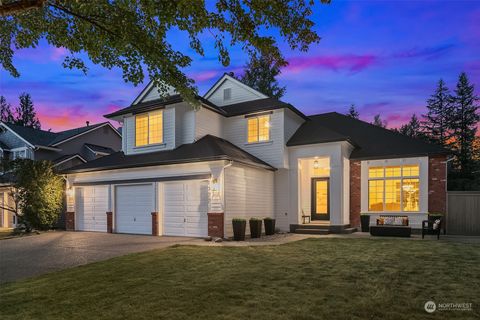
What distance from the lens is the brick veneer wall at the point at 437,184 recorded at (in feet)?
50.0

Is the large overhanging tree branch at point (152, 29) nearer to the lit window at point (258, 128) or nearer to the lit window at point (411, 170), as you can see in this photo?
the lit window at point (258, 128)

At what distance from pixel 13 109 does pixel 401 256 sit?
57.8 meters

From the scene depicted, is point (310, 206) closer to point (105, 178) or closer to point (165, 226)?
point (165, 226)

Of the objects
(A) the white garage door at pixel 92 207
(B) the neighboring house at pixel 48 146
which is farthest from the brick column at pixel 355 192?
(B) the neighboring house at pixel 48 146

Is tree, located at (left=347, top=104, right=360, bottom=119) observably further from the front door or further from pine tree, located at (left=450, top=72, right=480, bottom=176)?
the front door

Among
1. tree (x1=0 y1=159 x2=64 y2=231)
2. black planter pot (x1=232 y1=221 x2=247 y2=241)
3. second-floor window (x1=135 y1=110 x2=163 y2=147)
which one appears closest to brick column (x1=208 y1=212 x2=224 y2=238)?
black planter pot (x1=232 y1=221 x2=247 y2=241)

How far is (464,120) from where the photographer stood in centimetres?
3719

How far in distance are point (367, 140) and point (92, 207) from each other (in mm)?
14805

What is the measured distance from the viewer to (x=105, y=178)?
1667cm

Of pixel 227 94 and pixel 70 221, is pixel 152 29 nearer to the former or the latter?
pixel 227 94

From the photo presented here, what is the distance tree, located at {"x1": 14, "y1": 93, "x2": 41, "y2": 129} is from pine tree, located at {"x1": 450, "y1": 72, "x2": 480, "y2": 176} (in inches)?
2224

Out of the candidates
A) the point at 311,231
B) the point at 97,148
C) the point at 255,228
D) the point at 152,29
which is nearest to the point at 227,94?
the point at 255,228

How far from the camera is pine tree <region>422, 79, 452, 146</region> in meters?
38.0

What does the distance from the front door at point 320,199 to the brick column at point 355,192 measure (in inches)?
48.3
